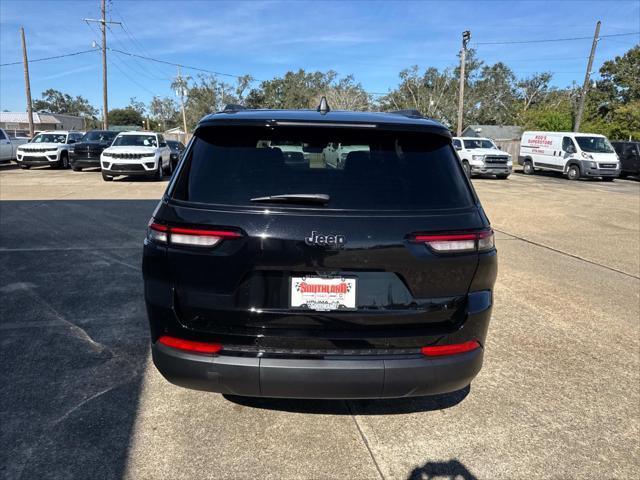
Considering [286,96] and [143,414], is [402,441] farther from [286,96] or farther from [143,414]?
[286,96]

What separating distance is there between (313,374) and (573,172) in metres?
24.0

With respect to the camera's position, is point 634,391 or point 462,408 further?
point 634,391

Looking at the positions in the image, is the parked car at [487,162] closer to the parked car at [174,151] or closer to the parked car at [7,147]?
the parked car at [174,151]

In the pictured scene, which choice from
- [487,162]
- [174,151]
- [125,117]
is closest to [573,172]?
[487,162]

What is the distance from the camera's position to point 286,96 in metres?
76.5

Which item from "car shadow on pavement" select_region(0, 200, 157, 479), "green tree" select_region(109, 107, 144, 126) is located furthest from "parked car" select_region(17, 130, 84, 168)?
"green tree" select_region(109, 107, 144, 126)

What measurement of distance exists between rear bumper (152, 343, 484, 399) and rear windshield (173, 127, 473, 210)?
749mm

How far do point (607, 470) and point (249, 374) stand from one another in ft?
6.41

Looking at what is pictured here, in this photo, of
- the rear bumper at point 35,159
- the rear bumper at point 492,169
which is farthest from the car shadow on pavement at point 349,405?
the rear bumper at point 35,159

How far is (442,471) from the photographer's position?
2.35 m

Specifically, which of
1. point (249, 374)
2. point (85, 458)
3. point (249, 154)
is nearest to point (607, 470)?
point (249, 374)

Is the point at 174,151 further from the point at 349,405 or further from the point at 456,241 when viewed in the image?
the point at 456,241

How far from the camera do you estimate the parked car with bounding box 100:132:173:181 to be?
1552 centimetres

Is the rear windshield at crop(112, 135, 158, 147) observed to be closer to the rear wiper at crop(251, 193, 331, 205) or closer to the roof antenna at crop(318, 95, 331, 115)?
the roof antenna at crop(318, 95, 331, 115)
